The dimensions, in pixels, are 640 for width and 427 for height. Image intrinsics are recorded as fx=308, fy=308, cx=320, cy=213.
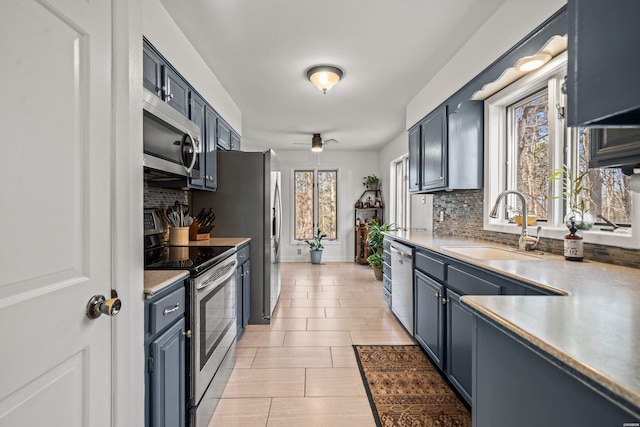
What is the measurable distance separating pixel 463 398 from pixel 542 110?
80.6 inches

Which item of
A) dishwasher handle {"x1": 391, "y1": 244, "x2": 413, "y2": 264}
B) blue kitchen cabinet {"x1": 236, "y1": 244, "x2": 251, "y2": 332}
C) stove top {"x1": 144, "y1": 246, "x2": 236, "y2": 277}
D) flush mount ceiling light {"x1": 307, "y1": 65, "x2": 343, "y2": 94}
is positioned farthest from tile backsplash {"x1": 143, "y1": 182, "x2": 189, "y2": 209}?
dishwasher handle {"x1": 391, "y1": 244, "x2": 413, "y2": 264}

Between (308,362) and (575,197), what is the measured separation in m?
2.09

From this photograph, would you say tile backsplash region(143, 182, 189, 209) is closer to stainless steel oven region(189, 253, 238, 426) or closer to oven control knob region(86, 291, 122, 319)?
stainless steel oven region(189, 253, 238, 426)

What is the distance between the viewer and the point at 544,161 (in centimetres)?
221

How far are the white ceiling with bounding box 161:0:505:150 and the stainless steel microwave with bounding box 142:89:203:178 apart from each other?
79 centimetres

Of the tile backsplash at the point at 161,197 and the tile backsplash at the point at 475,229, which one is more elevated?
the tile backsplash at the point at 161,197

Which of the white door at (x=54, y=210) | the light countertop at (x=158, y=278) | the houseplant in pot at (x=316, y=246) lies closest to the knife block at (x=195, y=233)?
the light countertop at (x=158, y=278)

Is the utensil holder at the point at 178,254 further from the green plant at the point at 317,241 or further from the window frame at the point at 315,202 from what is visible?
the window frame at the point at 315,202

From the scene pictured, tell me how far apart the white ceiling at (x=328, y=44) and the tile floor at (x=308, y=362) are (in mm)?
2503

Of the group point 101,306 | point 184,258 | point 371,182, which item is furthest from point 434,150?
point 371,182

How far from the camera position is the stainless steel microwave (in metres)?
1.55

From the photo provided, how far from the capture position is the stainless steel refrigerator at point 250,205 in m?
3.11

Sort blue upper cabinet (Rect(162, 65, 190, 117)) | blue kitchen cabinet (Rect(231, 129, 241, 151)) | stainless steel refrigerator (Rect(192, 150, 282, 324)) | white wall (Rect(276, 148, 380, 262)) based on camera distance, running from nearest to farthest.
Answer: blue upper cabinet (Rect(162, 65, 190, 117))
stainless steel refrigerator (Rect(192, 150, 282, 324))
blue kitchen cabinet (Rect(231, 129, 241, 151))
white wall (Rect(276, 148, 380, 262))

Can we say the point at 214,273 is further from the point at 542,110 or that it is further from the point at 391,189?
the point at 391,189
